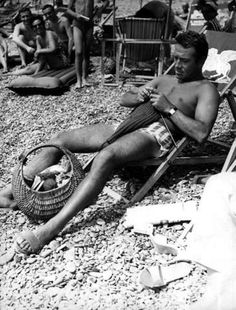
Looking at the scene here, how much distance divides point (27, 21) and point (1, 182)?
5.98m

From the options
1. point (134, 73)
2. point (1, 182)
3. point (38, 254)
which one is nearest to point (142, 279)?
point (38, 254)

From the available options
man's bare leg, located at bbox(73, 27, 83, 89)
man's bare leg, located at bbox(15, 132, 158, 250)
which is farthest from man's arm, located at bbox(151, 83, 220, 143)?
man's bare leg, located at bbox(73, 27, 83, 89)

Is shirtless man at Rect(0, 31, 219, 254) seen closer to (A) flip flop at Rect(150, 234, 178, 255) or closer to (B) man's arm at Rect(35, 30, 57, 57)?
(A) flip flop at Rect(150, 234, 178, 255)

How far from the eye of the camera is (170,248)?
3.23 m

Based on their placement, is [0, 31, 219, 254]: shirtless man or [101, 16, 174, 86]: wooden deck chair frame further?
[101, 16, 174, 86]: wooden deck chair frame

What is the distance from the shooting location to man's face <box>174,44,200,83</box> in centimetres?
396

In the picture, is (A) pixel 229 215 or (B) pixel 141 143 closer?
(A) pixel 229 215

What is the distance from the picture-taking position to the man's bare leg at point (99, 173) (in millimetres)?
3318

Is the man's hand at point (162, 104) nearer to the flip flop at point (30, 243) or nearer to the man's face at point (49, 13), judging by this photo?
the flip flop at point (30, 243)

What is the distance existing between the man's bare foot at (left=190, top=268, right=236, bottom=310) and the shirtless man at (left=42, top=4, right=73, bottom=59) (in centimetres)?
756

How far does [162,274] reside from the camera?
2.98m

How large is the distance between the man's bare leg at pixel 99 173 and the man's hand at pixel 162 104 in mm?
294

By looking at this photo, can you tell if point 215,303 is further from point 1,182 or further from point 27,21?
point 27,21

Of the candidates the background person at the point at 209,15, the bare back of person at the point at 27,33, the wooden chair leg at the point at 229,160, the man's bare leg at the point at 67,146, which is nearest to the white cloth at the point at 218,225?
the wooden chair leg at the point at 229,160
